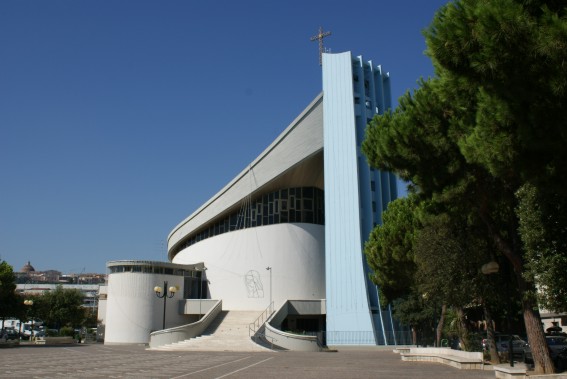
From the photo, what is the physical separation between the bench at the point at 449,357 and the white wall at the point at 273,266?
18.1 meters

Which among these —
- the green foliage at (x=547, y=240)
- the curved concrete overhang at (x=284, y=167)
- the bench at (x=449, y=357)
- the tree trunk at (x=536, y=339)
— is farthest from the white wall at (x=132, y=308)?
the green foliage at (x=547, y=240)

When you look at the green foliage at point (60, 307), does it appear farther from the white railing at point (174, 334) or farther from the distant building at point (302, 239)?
the white railing at point (174, 334)

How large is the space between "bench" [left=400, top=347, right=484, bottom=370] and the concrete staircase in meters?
10.7

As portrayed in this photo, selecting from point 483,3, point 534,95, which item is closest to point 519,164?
point 534,95

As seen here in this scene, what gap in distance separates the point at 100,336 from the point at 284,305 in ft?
79.5

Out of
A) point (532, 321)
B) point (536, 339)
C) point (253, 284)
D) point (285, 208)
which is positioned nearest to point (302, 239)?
point (285, 208)

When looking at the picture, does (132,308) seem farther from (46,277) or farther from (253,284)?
(46,277)

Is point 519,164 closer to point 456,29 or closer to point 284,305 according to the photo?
point 456,29

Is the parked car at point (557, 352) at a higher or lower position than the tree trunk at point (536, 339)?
lower

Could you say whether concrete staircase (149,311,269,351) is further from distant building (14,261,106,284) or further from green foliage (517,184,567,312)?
distant building (14,261,106,284)

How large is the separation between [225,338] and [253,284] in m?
7.91

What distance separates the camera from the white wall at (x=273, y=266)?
3816cm

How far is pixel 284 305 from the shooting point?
119 feet

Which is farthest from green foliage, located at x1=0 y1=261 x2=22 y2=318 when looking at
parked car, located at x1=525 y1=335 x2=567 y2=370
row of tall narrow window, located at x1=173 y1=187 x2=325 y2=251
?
parked car, located at x1=525 y1=335 x2=567 y2=370
